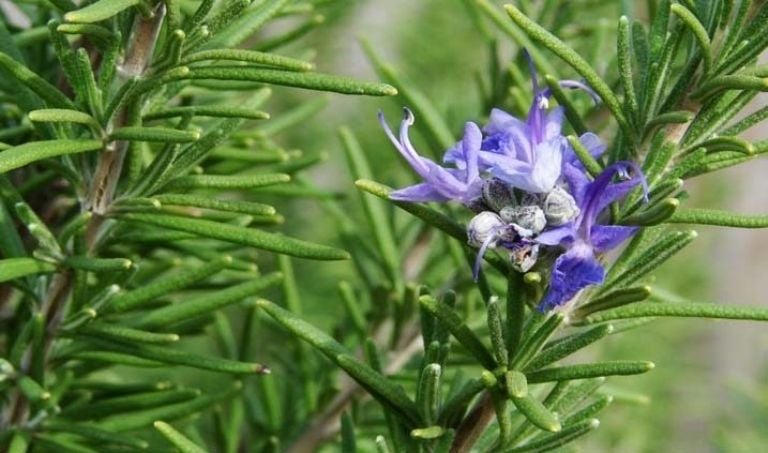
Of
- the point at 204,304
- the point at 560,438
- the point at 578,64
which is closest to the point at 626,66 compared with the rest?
the point at 578,64

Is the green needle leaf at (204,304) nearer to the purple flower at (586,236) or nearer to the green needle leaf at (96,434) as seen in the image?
the green needle leaf at (96,434)

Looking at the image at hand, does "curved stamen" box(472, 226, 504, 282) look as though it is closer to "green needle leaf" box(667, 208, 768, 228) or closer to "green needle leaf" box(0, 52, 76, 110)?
"green needle leaf" box(667, 208, 768, 228)

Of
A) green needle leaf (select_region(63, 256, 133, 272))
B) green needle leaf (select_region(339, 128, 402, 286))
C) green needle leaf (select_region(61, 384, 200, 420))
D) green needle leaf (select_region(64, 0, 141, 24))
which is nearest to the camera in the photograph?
green needle leaf (select_region(64, 0, 141, 24))

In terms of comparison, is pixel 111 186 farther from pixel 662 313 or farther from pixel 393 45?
pixel 393 45

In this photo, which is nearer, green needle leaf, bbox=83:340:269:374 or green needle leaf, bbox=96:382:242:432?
green needle leaf, bbox=83:340:269:374

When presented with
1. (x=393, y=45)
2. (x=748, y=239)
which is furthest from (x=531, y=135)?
(x=748, y=239)

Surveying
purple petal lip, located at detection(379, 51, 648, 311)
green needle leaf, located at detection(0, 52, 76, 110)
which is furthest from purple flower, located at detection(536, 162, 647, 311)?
green needle leaf, located at detection(0, 52, 76, 110)

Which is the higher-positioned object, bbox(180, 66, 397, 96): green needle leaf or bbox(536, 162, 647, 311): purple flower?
bbox(180, 66, 397, 96): green needle leaf
